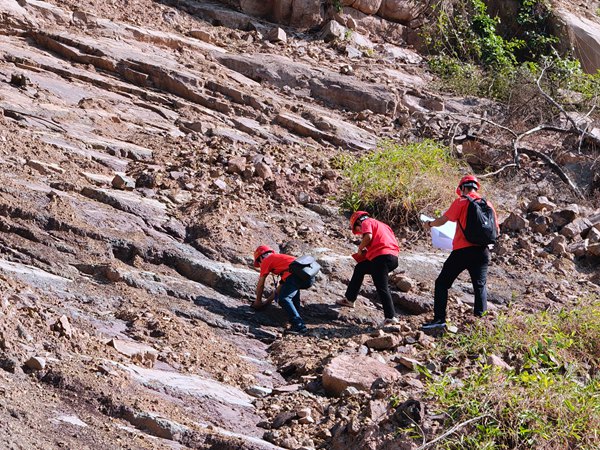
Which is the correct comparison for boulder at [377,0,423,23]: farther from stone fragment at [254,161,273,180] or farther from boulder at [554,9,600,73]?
stone fragment at [254,161,273,180]

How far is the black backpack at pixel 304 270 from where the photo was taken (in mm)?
7348

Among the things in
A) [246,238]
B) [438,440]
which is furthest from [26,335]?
[246,238]

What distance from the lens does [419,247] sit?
920 cm

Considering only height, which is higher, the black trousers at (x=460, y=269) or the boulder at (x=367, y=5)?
the boulder at (x=367, y=5)

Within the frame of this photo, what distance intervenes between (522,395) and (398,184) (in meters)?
4.44

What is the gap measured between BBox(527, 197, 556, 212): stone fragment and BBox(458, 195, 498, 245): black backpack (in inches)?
119

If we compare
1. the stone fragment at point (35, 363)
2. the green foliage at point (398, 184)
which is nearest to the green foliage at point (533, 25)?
the green foliage at point (398, 184)

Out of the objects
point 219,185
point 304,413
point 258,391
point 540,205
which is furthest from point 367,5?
point 304,413

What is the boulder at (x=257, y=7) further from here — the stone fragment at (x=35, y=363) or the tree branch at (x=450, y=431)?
the tree branch at (x=450, y=431)

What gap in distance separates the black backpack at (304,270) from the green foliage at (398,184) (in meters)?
2.11

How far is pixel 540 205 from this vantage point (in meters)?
10.1

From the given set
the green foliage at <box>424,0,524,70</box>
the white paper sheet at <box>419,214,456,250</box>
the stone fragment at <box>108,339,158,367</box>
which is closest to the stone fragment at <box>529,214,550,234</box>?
the white paper sheet at <box>419,214,456,250</box>

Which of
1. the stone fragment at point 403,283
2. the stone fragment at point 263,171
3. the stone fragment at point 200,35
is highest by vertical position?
the stone fragment at point 200,35

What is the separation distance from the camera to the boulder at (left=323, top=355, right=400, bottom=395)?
19.5 feet
